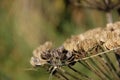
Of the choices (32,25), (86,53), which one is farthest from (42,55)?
(32,25)

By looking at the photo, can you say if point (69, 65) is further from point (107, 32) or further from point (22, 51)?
point (22, 51)

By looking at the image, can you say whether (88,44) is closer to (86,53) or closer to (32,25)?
(86,53)

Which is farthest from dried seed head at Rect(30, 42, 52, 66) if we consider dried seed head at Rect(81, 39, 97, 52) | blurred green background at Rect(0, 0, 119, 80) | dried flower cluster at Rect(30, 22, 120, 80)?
blurred green background at Rect(0, 0, 119, 80)

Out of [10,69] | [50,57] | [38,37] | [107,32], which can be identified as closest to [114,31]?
[107,32]

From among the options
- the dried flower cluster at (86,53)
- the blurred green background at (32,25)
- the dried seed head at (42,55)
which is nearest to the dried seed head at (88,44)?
the dried flower cluster at (86,53)

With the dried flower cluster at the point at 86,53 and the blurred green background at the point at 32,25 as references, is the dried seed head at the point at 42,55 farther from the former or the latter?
the blurred green background at the point at 32,25

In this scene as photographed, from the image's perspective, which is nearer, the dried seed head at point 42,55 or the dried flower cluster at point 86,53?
the dried flower cluster at point 86,53
